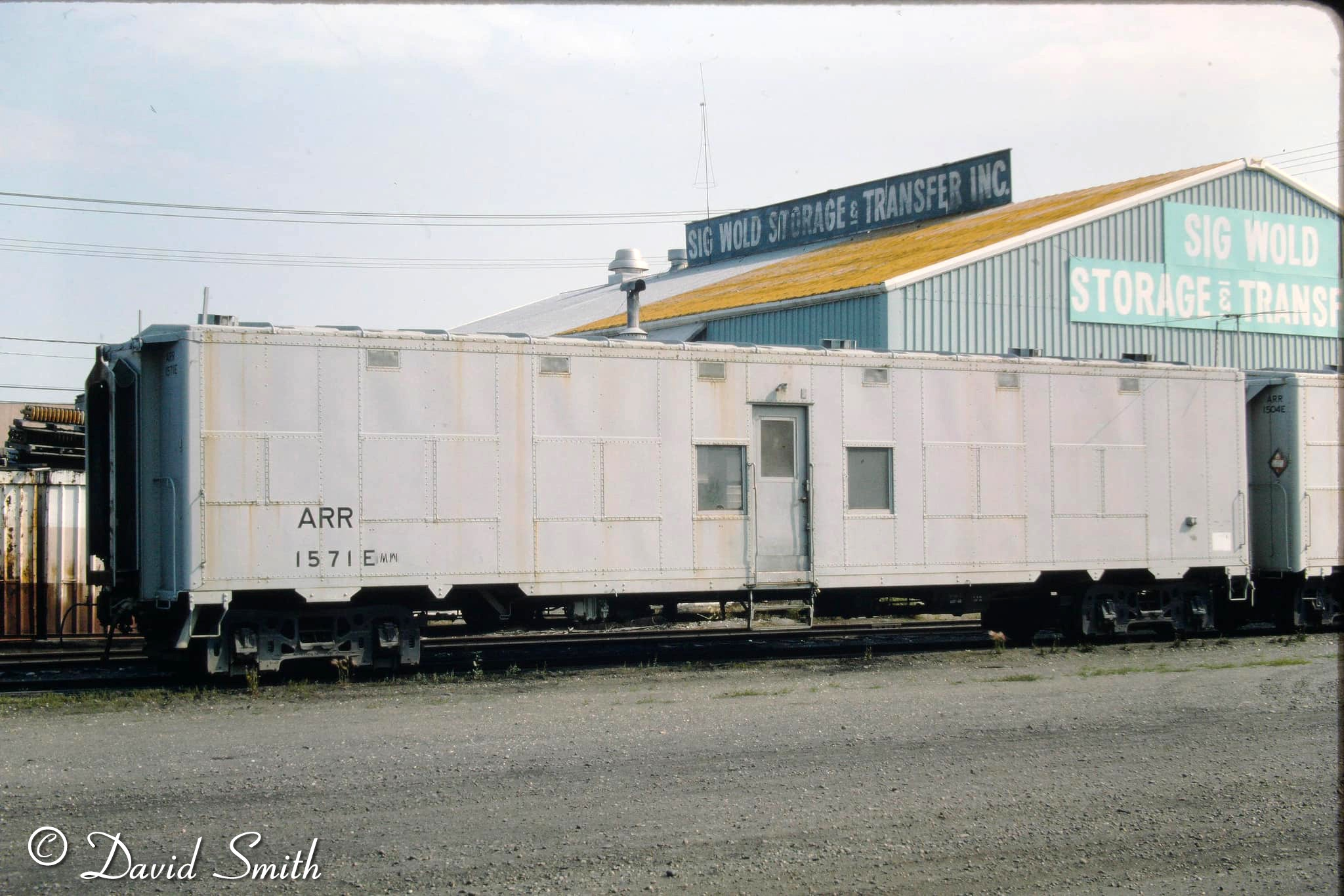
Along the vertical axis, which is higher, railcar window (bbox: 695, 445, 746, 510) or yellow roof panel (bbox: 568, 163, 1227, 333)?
yellow roof panel (bbox: 568, 163, 1227, 333)

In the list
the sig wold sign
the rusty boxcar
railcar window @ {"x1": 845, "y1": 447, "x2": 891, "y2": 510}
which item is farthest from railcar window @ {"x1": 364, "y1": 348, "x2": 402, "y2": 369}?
the sig wold sign

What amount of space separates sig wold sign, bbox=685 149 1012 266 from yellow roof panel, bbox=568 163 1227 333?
53 cm

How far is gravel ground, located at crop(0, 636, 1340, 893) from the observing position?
7117mm

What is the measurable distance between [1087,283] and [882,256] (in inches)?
209

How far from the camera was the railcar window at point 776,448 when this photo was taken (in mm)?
15570

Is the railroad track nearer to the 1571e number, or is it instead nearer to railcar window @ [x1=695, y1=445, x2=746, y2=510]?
the 1571e number

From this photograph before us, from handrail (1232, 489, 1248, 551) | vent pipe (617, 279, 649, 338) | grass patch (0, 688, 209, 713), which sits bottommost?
grass patch (0, 688, 209, 713)

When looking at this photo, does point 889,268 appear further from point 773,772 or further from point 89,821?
point 89,821

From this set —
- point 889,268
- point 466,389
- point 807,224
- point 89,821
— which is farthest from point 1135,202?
point 89,821

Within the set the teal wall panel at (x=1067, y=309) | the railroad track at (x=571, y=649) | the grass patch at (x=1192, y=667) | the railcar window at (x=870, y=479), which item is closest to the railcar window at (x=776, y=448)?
the railcar window at (x=870, y=479)

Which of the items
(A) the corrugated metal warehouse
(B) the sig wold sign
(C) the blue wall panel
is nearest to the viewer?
(C) the blue wall panel

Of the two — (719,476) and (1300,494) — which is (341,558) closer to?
(719,476)

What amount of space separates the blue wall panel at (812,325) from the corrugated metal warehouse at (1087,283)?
1.4 inches

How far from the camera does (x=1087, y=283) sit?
27453 millimetres
